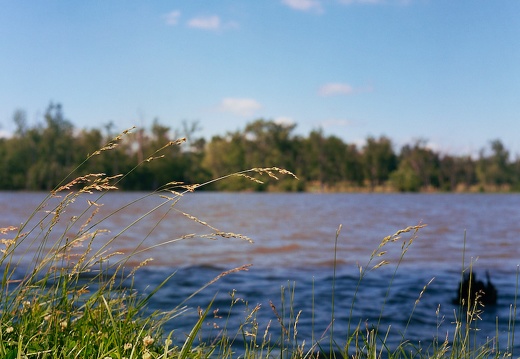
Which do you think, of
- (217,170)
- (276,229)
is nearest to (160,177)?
(217,170)

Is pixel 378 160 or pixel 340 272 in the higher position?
pixel 378 160

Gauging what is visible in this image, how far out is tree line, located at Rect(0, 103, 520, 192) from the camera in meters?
76.9

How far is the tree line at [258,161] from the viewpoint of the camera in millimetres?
76875

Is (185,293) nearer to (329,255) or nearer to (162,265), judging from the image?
(162,265)

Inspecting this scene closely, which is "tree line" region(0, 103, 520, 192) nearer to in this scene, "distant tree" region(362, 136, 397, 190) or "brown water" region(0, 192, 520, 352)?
"distant tree" region(362, 136, 397, 190)

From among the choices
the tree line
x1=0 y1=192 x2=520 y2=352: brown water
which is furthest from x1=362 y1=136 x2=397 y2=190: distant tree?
x1=0 y1=192 x2=520 y2=352: brown water

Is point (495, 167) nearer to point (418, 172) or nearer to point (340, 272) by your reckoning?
point (418, 172)

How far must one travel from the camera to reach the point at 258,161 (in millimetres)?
91688

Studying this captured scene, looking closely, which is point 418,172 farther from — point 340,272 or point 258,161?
point 340,272

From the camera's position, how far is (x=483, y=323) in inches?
285

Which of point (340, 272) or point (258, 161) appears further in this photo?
point (258, 161)

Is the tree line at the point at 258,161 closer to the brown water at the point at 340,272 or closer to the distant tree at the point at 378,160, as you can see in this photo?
the distant tree at the point at 378,160

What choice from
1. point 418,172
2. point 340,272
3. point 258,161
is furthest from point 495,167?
point 340,272

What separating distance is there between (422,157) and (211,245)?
76893mm
